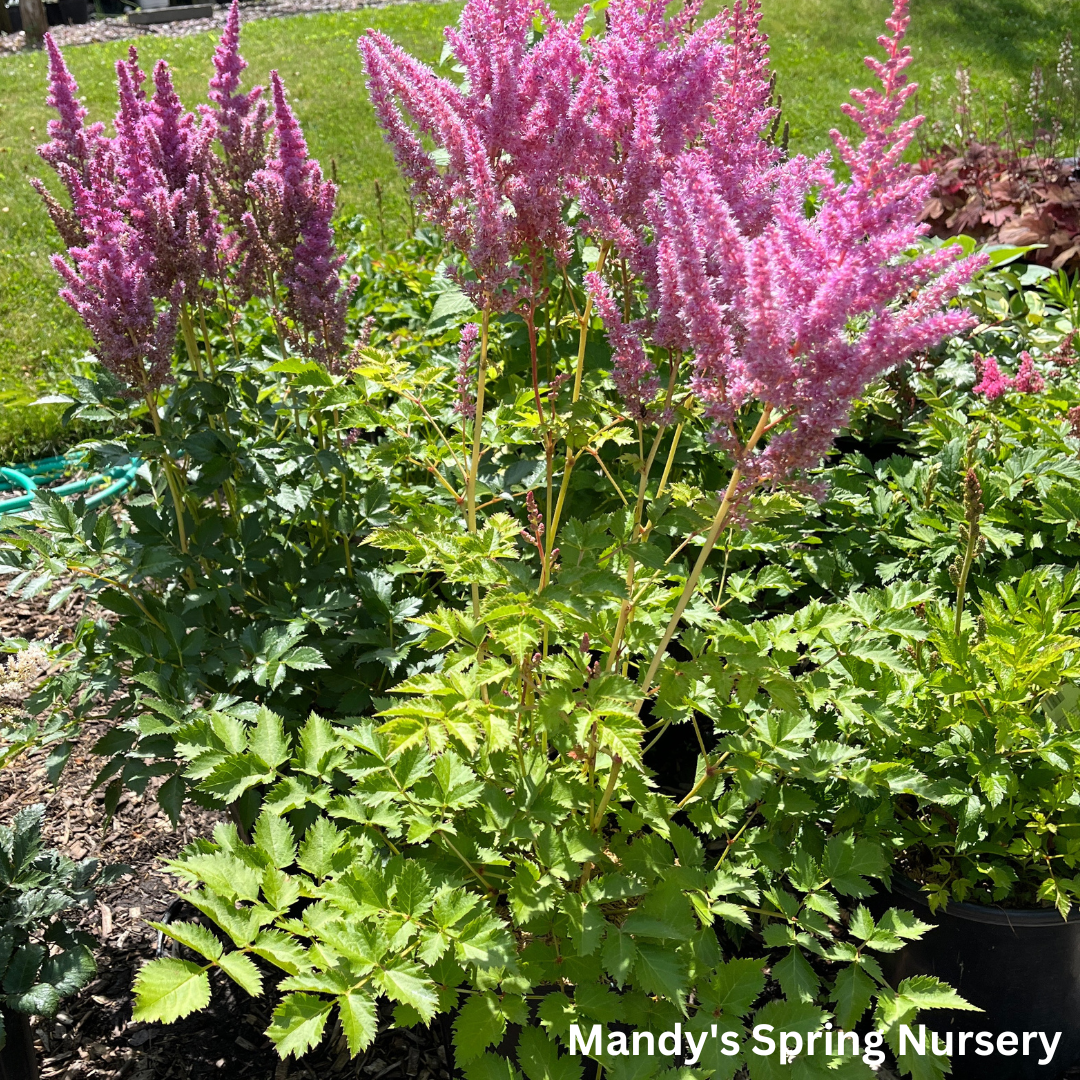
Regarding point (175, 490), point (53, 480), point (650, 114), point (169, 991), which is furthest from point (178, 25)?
point (169, 991)

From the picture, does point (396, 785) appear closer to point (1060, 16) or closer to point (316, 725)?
point (316, 725)

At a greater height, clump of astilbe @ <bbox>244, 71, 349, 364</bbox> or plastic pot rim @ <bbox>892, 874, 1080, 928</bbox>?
clump of astilbe @ <bbox>244, 71, 349, 364</bbox>

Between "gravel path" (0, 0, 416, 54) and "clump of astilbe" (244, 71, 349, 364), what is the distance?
12009mm

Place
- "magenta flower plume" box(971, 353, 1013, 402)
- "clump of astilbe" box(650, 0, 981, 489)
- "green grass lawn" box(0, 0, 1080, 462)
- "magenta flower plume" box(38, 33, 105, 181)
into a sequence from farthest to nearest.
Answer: "green grass lawn" box(0, 0, 1080, 462)
"magenta flower plume" box(971, 353, 1013, 402)
"magenta flower plume" box(38, 33, 105, 181)
"clump of astilbe" box(650, 0, 981, 489)

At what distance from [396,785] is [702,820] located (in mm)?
601

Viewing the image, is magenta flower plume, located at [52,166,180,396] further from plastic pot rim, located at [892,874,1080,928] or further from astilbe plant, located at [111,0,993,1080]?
plastic pot rim, located at [892,874,1080,928]

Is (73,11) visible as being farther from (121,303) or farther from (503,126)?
(503,126)

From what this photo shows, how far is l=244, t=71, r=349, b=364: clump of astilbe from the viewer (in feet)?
7.87

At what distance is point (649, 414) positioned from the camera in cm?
191

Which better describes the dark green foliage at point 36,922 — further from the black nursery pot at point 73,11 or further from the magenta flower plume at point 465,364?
the black nursery pot at point 73,11

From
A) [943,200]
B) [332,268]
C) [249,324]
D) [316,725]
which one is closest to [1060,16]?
[943,200]

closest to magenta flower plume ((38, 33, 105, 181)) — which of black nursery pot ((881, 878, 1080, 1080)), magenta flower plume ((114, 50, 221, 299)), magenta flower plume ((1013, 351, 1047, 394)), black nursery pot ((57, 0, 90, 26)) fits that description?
magenta flower plume ((114, 50, 221, 299))

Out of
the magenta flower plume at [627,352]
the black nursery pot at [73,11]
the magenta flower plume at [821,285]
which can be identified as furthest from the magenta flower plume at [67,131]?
the black nursery pot at [73,11]

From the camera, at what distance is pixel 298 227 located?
8.07 feet
